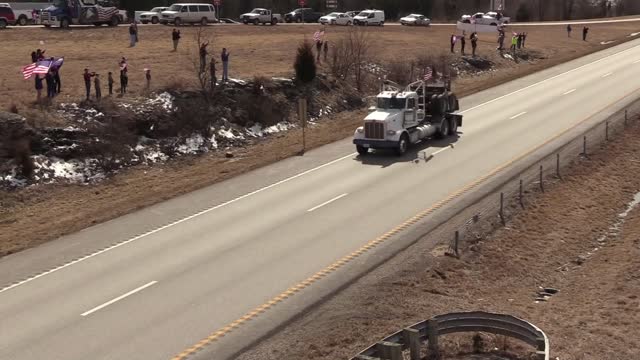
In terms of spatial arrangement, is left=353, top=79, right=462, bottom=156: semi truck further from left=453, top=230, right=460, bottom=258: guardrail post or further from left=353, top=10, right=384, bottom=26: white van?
left=353, top=10, right=384, bottom=26: white van

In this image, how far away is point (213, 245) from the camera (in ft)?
69.5

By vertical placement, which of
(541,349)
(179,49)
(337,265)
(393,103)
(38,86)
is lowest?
(337,265)

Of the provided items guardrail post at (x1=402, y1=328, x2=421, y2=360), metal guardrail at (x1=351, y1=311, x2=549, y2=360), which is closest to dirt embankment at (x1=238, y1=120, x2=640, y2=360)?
metal guardrail at (x1=351, y1=311, x2=549, y2=360)

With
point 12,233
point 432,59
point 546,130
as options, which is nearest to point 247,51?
point 432,59

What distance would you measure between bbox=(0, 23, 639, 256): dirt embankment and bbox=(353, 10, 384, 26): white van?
15.4ft

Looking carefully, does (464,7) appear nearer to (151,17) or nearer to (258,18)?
(258,18)

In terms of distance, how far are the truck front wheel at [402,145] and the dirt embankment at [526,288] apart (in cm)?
684

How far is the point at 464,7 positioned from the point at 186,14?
77.5 metres

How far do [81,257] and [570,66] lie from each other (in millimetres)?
50448

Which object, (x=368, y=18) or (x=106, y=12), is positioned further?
(x=368, y=18)

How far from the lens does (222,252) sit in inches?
810

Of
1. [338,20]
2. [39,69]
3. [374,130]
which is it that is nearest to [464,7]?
[338,20]

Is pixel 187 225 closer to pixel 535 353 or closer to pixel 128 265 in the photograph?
pixel 128 265

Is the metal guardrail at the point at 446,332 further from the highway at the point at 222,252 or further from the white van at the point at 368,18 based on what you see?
the white van at the point at 368,18
